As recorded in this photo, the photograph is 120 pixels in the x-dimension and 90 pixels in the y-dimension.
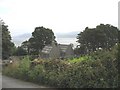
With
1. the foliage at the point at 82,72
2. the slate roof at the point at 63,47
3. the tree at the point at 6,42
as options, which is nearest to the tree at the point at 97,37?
the slate roof at the point at 63,47

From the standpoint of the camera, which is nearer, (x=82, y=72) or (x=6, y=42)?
(x=82, y=72)

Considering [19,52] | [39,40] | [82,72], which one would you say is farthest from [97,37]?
[82,72]

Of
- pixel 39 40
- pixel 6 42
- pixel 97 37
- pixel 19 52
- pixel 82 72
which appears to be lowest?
pixel 82 72

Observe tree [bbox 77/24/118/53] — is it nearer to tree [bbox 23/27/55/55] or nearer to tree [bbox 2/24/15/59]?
tree [bbox 23/27/55/55]

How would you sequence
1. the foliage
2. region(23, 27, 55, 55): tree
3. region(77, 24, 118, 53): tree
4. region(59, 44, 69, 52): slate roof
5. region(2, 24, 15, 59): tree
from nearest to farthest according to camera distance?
the foliage, region(2, 24, 15, 59): tree, region(77, 24, 118, 53): tree, region(59, 44, 69, 52): slate roof, region(23, 27, 55, 55): tree

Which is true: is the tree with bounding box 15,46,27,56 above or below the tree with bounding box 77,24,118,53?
below

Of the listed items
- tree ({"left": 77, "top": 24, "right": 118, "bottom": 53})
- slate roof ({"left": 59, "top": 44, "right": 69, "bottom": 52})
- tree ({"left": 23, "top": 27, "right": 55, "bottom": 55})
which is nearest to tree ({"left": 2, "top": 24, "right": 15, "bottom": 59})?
tree ({"left": 77, "top": 24, "right": 118, "bottom": 53})

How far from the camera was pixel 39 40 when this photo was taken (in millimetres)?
76875

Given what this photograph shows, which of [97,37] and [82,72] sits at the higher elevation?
[97,37]

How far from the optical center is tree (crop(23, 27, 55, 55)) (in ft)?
246

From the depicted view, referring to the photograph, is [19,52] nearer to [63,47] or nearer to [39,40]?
[63,47]

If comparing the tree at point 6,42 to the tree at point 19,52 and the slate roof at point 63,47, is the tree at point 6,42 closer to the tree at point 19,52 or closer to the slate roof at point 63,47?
the tree at point 19,52

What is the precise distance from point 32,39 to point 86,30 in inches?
670

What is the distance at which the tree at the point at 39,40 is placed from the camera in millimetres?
74938
